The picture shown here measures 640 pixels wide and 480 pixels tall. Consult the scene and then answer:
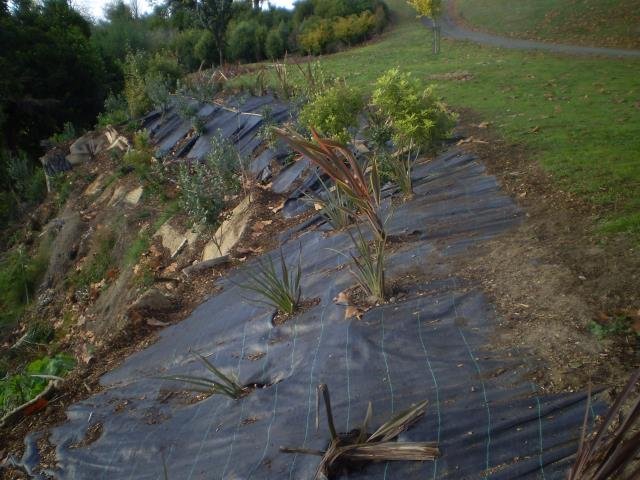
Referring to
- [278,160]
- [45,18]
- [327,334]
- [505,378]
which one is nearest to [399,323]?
[327,334]

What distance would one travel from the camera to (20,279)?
37.1 ft

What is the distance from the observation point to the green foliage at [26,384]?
5656 mm

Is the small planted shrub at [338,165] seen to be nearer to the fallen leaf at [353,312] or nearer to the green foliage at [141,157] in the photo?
the fallen leaf at [353,312]

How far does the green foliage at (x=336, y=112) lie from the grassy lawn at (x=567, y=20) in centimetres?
1181

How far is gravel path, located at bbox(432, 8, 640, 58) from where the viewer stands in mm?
14664

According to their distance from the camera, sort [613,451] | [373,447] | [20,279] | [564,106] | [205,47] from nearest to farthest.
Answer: [613,451] → [373,447] → [564,106] → [20,279] → [205,47]

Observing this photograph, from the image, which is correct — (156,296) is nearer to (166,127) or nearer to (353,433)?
(353,433)

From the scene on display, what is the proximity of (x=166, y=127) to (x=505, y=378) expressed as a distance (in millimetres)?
11652

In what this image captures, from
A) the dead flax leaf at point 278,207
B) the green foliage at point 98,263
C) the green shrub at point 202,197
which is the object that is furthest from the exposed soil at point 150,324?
the green foliage at point 98,263

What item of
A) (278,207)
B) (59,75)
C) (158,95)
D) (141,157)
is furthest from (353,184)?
(59,75)

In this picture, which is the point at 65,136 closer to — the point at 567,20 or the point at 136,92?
the point at 136,92

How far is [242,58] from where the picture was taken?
94.3 feet

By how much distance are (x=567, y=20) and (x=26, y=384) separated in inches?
800

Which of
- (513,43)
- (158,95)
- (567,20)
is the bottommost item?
(158,95)
